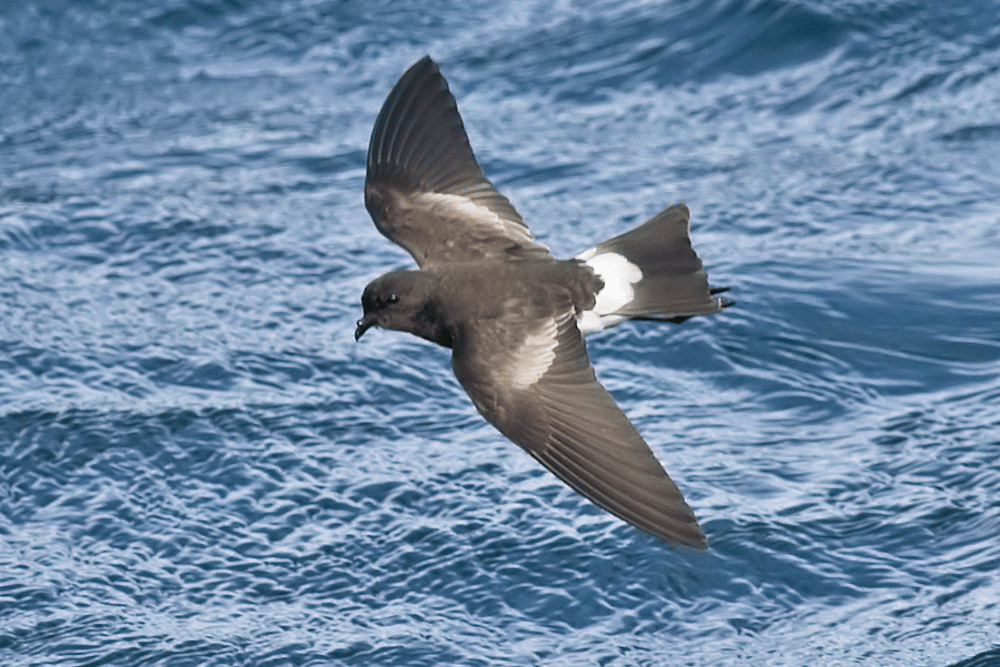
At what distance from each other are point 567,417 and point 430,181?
1.36 metres

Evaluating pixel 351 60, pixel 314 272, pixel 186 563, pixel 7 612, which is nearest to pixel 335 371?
pixel 314 272

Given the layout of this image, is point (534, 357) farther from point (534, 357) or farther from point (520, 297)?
point (520, 297)

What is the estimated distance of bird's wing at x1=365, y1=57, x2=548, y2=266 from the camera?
5.23 m

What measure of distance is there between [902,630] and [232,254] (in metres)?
3.66

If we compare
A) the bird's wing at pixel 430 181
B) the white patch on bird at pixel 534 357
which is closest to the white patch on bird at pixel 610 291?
the white patch on bird at pixel 534 357

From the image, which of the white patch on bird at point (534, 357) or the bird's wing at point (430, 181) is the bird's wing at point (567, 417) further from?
the bird's wing at point (430, 181)

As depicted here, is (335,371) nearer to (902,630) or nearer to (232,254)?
(232,254)

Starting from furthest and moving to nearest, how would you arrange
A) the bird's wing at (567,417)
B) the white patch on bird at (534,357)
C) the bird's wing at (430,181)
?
the bird's wing at (430,181) < the white patch on bird at (534,357) < the bird's wing at (567,417)

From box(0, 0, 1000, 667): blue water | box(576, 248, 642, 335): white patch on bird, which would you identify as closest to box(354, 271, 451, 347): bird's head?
box(576, 248, 642, 335): white patch on bird

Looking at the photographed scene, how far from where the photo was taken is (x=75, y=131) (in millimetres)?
8656

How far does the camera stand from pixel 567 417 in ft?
14.2

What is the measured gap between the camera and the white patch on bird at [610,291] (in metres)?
4.77

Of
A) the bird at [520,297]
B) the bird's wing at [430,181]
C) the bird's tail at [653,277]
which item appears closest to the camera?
the bird at [520,297]

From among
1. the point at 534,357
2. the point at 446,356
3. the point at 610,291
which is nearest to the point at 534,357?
the point at 534,357
